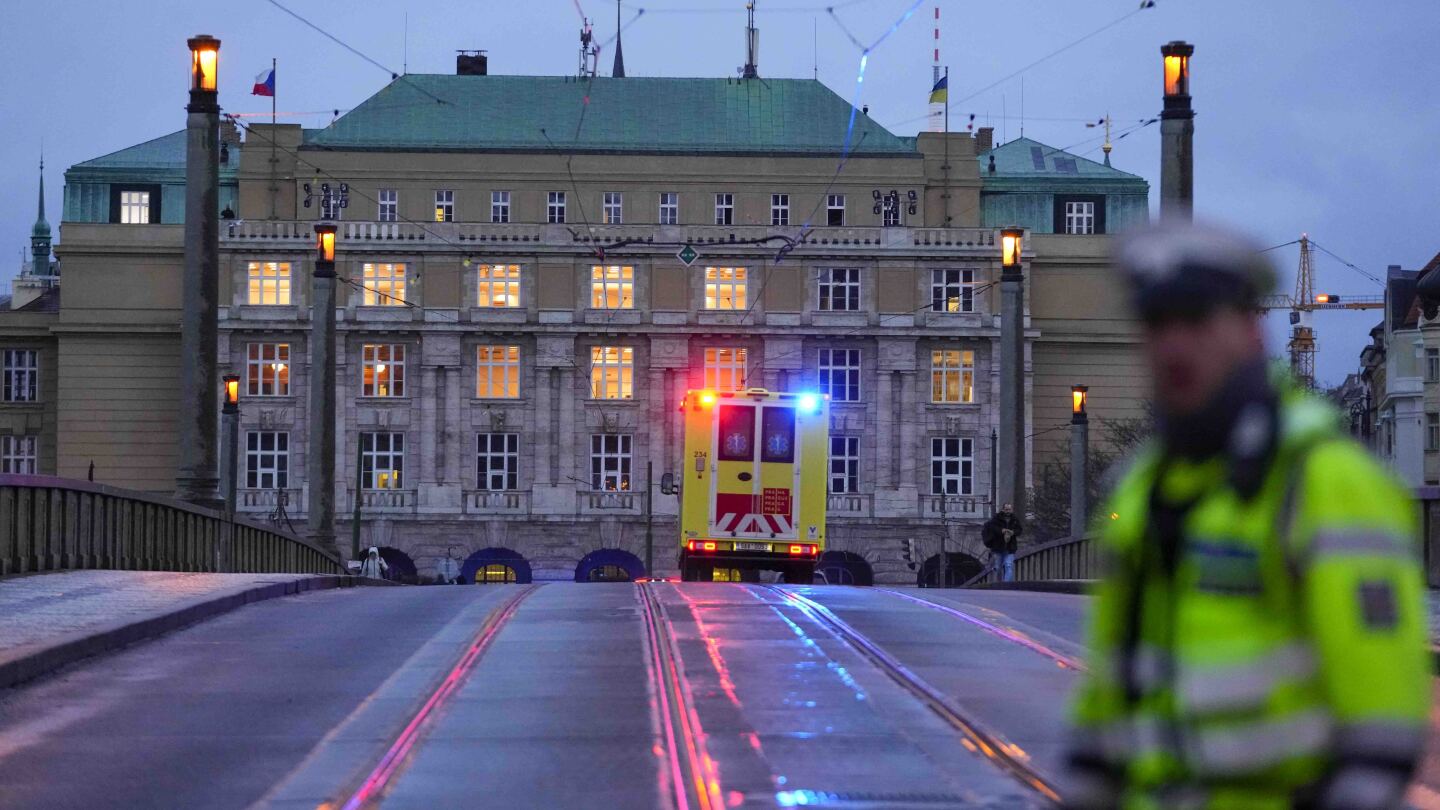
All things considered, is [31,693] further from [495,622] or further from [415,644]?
[495,622]

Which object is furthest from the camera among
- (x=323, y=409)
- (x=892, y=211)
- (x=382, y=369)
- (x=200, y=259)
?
(x=892, y=211)

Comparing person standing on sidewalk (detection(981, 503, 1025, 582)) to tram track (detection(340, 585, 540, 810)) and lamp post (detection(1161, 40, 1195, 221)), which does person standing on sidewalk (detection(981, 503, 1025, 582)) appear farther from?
tram track (detection(340, 585, 540, 810))

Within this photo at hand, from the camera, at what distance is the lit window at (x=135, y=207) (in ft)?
285

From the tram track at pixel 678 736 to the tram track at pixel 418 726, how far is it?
1275 millimetres

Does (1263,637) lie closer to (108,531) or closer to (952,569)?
(108,531)

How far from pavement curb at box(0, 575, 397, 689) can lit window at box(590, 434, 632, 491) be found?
56915mm

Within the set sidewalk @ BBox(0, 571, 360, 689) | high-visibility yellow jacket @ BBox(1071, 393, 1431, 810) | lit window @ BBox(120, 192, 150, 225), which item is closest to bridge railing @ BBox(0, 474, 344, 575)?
sidewalk @ BBox(0, 571, 360, 689)

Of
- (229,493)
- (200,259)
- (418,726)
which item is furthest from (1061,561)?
(418,726)

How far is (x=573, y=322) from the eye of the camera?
3130 inches

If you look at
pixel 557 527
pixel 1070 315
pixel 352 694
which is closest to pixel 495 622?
pixel 352 694

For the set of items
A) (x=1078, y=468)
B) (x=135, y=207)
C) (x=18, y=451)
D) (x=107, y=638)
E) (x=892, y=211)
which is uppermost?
(x=135, y=207)

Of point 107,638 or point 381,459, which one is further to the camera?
point 381,459

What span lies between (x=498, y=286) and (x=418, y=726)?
68.5 meters

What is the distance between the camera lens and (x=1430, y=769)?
10.2m
